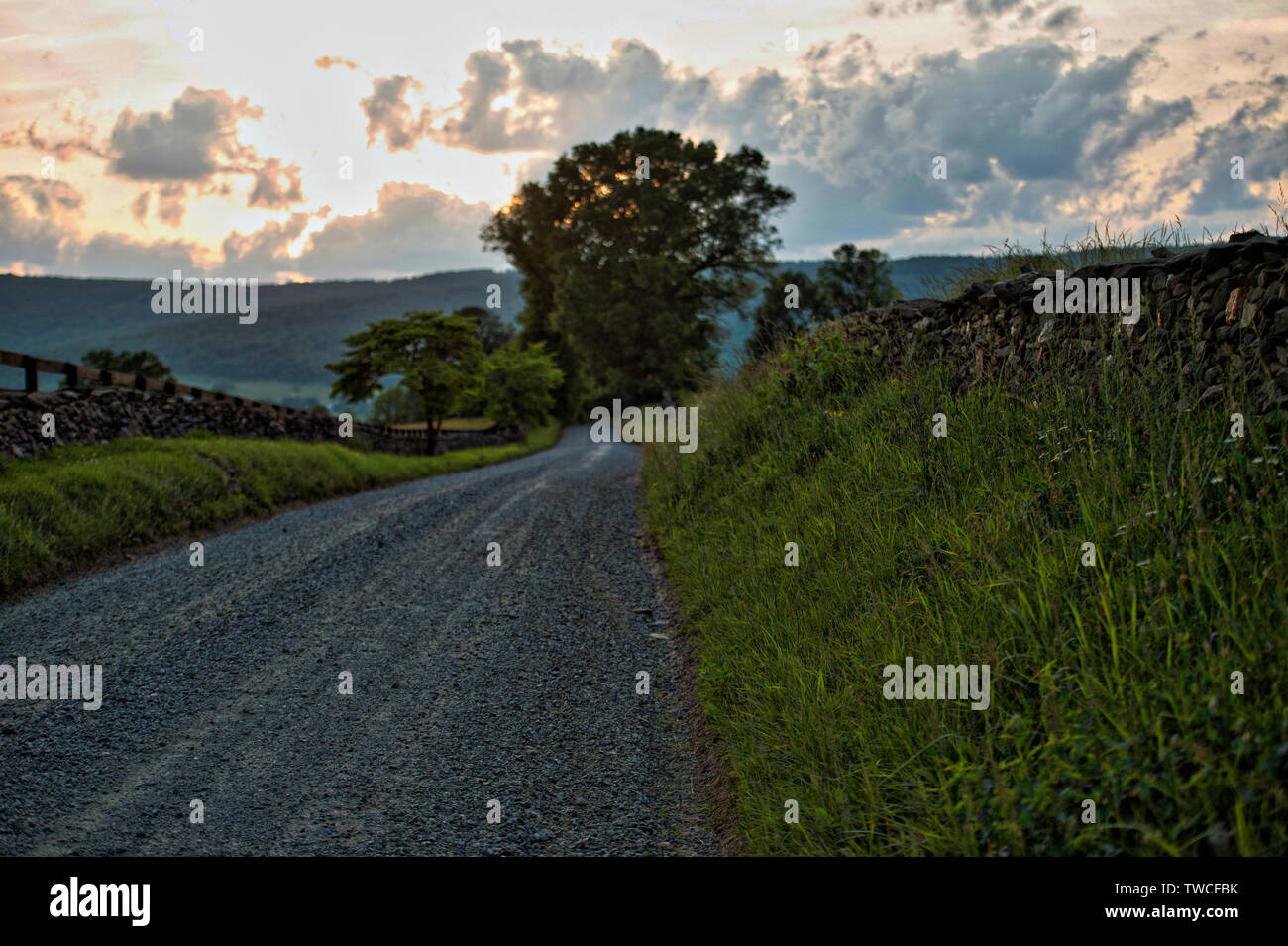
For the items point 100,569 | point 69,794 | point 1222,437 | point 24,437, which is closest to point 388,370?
point 24,437

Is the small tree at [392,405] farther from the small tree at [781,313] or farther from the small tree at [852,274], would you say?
the small tree at [852,274]

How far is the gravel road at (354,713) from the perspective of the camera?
11.7 feet

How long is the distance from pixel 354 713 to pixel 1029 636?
3.98m

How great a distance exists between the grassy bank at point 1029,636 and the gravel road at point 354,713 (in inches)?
29.2

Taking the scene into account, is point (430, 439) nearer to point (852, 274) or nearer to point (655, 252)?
point (655, 252)

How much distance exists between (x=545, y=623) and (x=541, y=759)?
99.4 inches

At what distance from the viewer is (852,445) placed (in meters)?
6.71

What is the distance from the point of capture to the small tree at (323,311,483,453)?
27.4 m

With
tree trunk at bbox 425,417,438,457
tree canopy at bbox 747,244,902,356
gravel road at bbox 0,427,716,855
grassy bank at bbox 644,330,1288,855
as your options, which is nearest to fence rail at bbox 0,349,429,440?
gravel road at bbox 0,427,716,855

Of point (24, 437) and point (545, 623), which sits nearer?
point (545, 623)

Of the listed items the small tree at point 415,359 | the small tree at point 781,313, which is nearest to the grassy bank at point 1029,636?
the small tree at point 781,313

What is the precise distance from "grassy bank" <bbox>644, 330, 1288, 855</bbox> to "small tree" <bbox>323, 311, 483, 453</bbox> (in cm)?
2351

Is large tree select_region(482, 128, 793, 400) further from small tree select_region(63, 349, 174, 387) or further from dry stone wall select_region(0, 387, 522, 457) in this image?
small tree select_region(63, 349, 174, 387)
